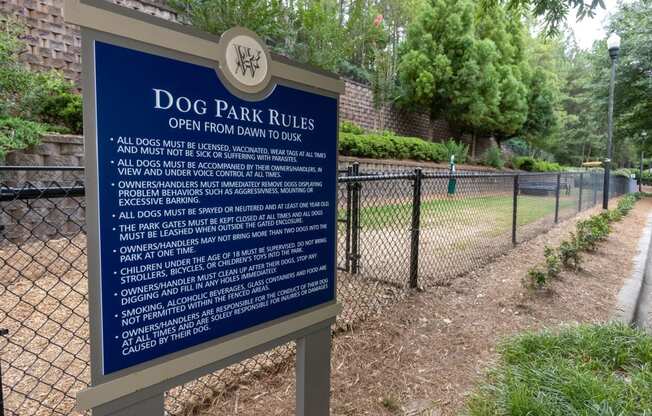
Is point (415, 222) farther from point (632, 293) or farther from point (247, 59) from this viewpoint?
point (247, 59)

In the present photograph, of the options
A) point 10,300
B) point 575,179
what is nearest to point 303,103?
point 10,300

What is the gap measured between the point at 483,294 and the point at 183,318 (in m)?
4.00

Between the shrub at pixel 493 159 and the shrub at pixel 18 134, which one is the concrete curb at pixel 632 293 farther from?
the shrub at pixel 493 159

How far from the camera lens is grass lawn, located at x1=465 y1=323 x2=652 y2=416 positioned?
7.54 feet

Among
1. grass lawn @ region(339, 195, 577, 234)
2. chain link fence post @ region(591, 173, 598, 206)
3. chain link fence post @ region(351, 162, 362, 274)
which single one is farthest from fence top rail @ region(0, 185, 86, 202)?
chain link fence post @ region(591, 173, 598, 206)

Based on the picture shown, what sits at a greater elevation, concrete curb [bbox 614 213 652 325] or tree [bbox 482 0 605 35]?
tree [bbox 482 0 605 35]

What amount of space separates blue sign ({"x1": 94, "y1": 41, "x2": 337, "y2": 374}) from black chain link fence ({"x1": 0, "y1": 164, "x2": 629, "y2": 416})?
600 millimetres

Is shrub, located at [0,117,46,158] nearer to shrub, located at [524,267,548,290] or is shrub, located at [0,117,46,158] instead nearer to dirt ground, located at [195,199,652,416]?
dirt ground, located at [195,199,652,416]

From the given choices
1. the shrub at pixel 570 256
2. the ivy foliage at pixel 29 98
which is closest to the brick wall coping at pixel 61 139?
the ivy foliage at pixel 29 98

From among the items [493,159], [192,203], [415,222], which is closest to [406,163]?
[493,159]

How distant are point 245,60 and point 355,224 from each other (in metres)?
3.19

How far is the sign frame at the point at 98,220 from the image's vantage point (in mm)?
1227

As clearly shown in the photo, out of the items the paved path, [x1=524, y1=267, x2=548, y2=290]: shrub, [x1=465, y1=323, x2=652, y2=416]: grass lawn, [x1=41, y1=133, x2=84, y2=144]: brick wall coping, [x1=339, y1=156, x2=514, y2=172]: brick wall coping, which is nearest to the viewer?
[x1=465, y1=323, x2=652, y2=416]: grass lawn

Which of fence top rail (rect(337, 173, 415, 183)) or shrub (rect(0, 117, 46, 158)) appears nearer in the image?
fence top rail (rect(337, 173, 415, 183))
